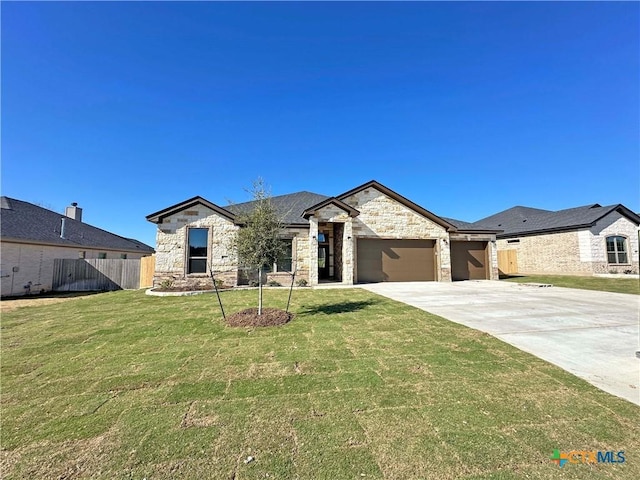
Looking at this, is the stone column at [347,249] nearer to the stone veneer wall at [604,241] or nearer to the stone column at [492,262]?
the stone column at [492,262]

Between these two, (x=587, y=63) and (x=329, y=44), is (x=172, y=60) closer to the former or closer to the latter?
(x=329, y=44)

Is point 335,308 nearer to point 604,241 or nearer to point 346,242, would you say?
point 346,242

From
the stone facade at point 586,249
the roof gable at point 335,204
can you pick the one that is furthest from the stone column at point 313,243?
the stone facade at point 586,249

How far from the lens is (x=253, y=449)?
2611 millimetres

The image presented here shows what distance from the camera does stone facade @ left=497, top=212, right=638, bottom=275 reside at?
19719 mm

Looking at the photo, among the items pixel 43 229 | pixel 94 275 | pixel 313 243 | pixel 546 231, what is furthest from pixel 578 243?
pixel 43 229

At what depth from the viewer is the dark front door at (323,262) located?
741 inches

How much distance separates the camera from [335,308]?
8.90 metres

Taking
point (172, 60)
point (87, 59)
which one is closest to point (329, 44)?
point (172, 60)

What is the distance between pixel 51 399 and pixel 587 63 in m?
21.2

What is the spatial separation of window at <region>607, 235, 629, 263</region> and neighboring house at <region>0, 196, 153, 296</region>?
38.5m

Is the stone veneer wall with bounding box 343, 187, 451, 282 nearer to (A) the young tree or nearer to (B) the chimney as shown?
(A) the young tree

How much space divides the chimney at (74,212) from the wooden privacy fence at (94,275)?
34.4 feet

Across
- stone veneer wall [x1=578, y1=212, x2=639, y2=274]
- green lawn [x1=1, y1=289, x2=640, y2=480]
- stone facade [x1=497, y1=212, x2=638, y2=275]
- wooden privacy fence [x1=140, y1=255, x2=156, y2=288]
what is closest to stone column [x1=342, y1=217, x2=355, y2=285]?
green lawn [x1=1, y1=289, x2=640, y2=480]
